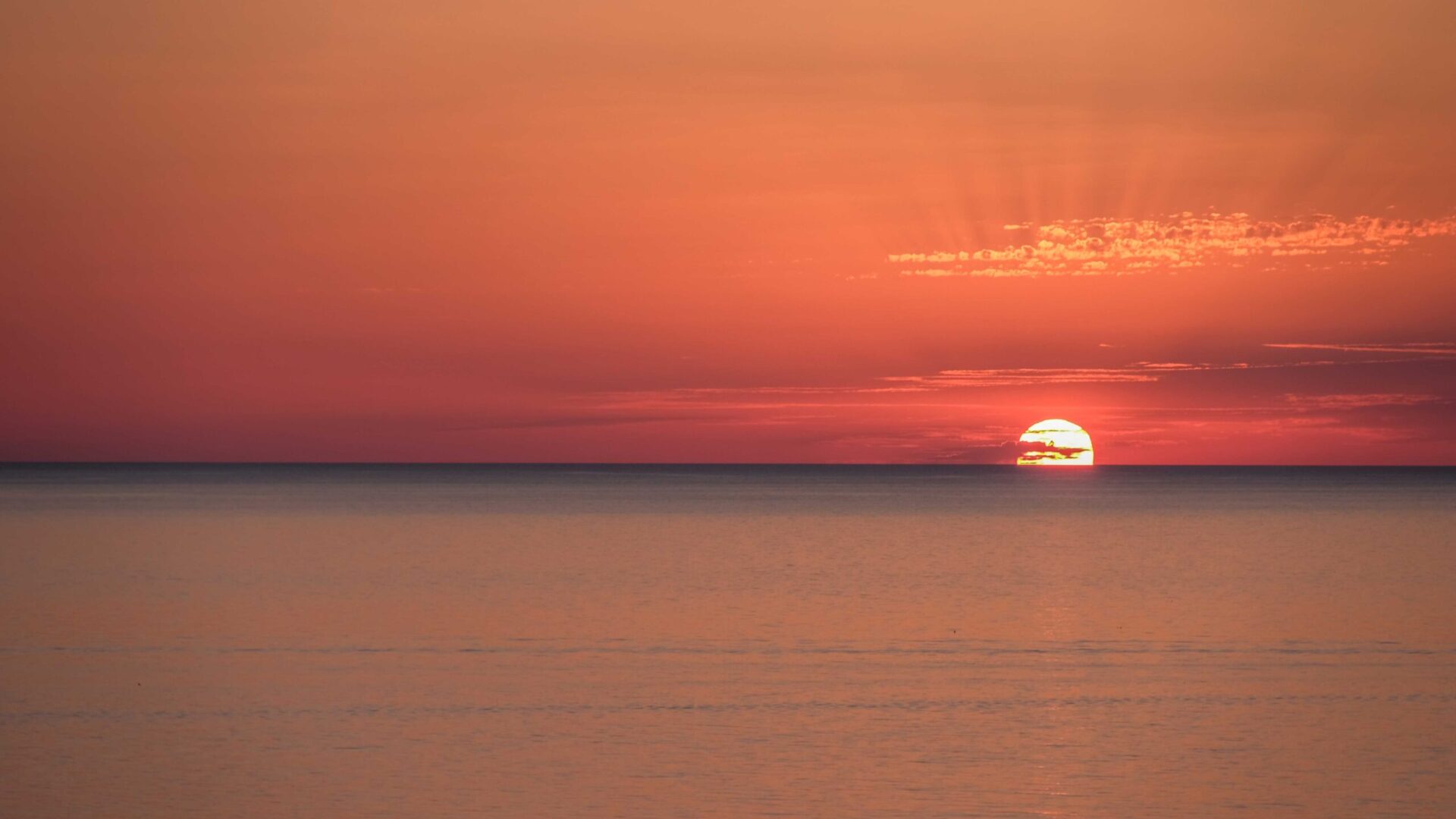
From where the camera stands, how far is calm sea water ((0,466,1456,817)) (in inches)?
582

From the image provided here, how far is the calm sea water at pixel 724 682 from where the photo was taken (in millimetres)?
14781

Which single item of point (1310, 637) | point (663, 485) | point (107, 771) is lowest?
point (107, 771)

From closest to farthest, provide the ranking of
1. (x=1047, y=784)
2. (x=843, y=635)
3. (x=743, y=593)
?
1. (x=1047, y=784)
2. (x=843, y=635)
3. (x=743, y=593)

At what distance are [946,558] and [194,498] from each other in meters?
75.3

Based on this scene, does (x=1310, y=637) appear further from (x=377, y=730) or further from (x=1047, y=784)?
(x=377, y=730)

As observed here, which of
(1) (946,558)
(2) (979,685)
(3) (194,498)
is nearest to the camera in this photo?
(2) (979,685)

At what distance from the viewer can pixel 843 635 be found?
85.5ft

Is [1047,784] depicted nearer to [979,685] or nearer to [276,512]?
[979,685]

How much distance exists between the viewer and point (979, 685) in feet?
67.4

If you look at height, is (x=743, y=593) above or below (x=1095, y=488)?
below

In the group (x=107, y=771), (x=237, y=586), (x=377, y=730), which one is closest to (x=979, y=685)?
(x=377, y=730)

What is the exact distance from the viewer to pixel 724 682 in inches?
818

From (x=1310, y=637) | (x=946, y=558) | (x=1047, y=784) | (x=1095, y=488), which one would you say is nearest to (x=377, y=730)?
(x=1047, y=784)

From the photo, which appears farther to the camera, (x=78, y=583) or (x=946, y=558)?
(x=946, y=558)
